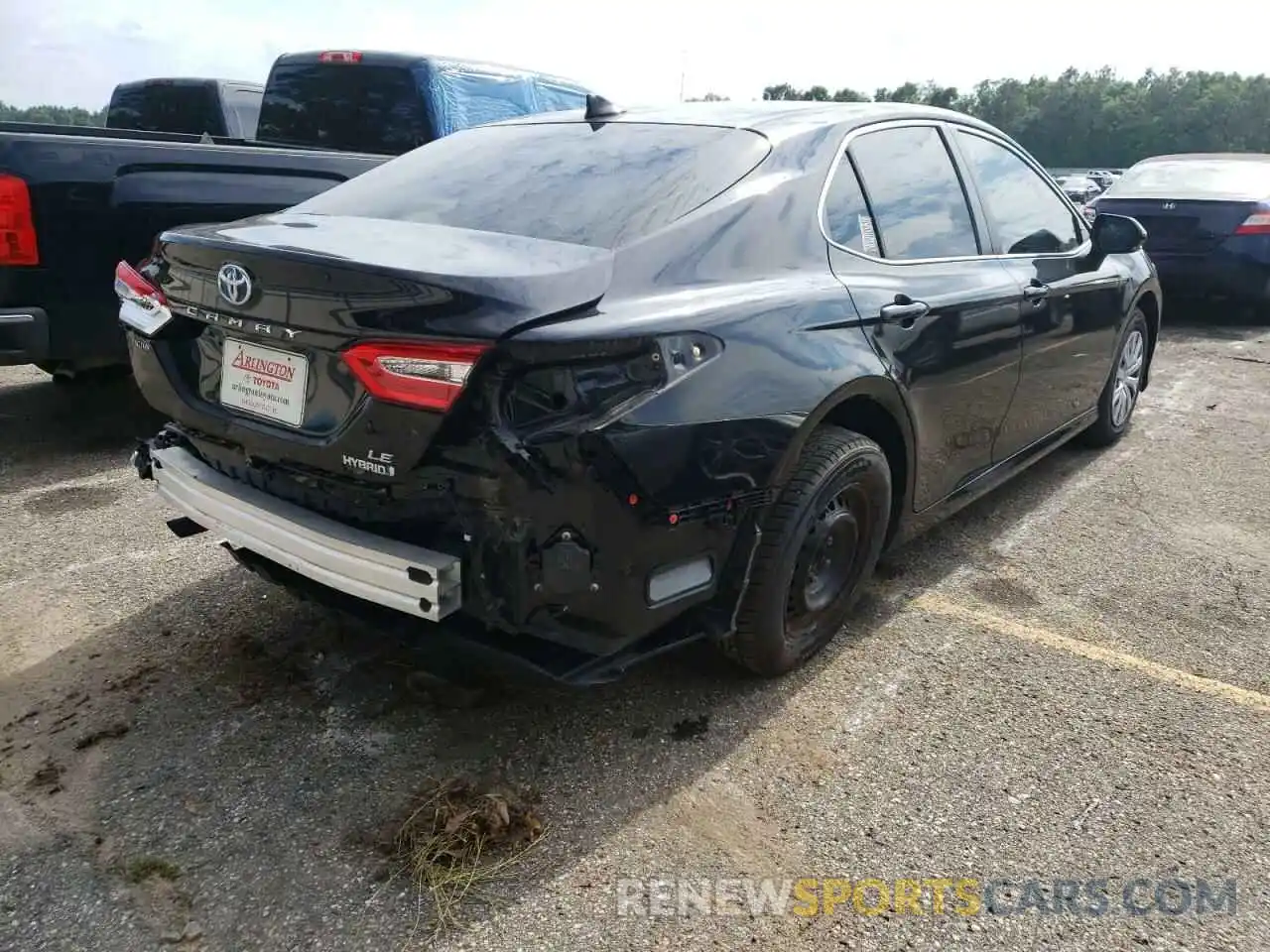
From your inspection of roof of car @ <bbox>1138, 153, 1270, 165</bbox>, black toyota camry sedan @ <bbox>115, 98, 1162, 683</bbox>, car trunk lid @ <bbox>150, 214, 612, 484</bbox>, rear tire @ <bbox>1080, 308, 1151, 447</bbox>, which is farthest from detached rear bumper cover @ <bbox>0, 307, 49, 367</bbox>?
roof of car @ <bbox>1138, 153, 1270, 165</bbox>

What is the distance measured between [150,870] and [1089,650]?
2721mm

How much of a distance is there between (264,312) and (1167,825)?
2.45 meters

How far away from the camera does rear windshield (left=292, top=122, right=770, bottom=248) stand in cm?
251

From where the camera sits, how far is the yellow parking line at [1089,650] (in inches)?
114

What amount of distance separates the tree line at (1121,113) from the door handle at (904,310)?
68.2 metres

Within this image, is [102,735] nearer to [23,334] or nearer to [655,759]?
[655,759]

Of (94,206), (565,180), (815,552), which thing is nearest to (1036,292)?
(815,552)

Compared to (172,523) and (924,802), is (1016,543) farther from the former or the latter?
(172,523)

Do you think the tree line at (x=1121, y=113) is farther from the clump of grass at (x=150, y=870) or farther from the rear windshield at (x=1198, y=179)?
the clump of grass at (x=150, y=870)

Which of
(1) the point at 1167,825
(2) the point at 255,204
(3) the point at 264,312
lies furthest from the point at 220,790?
(2) the point at 255,204

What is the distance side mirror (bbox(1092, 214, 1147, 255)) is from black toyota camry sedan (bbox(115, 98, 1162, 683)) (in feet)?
3.75

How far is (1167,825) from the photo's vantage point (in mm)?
2334

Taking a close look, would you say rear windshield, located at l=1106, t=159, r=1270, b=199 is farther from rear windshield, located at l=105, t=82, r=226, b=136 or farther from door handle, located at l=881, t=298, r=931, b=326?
rear windshield, located at l=105, t=82, r=226, b=136

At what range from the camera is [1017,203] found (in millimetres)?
3936
